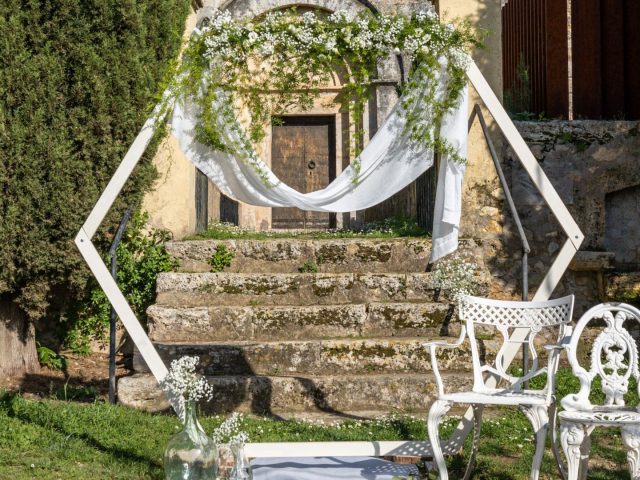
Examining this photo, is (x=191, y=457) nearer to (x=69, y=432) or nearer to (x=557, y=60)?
(x=69, y=432)

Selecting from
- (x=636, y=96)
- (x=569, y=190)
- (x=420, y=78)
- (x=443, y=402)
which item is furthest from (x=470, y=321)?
(x=636, y=96)

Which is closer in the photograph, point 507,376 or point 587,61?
point 507,376

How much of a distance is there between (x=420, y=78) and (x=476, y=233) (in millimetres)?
2476

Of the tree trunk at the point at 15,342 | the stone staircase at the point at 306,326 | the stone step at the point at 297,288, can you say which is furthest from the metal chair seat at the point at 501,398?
the tree trunk at the point at 15,342

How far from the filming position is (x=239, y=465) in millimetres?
3736

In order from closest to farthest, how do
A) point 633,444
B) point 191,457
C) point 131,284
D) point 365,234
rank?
point 633,444
point 191,457
point 131,284
point 365,234

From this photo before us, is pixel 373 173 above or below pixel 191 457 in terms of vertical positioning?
above

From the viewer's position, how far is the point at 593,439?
5184 millimetres

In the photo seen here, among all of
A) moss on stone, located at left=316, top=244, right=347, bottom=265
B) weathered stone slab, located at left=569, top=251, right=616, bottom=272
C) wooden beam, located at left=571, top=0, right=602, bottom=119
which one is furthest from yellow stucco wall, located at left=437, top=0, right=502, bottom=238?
wooden beam, located at left=571, top=0, right=602, bottom=119

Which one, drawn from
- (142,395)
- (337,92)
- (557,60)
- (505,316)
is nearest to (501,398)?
(505,316)

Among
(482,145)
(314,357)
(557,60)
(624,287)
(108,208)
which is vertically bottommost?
(314,357)

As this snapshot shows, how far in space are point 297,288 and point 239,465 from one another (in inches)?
127

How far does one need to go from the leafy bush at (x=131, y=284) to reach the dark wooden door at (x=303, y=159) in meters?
4.42

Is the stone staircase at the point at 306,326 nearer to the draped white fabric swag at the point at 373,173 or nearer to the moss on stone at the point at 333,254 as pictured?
the moss on stone at the point at 333,254
